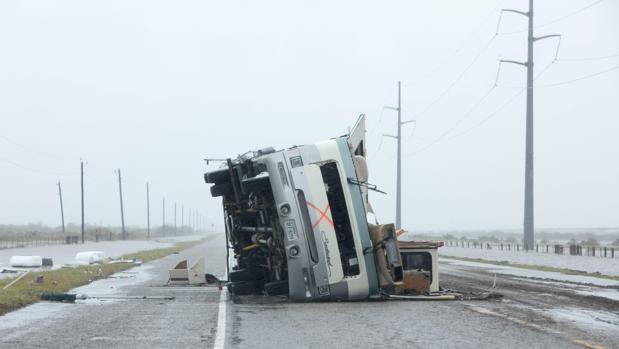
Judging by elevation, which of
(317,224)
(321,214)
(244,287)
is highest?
(321,214)

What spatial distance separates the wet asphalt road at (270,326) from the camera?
8680mm

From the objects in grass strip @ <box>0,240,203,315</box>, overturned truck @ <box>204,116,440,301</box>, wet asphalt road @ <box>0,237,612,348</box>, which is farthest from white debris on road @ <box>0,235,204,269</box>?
overturned truck @ <box>204,116,440,301</box>

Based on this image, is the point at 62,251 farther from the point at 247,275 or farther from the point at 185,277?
the point at 247,275

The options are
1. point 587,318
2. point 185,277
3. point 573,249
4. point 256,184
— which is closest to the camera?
point 587,318

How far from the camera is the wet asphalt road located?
8680 mm

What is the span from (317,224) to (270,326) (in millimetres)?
2534

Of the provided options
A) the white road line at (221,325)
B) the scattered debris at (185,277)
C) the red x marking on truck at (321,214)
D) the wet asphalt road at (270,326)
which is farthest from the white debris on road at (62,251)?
the red x marking on truck at (321,214)

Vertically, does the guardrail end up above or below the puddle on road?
below

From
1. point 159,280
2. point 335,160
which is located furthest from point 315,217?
point 159,280

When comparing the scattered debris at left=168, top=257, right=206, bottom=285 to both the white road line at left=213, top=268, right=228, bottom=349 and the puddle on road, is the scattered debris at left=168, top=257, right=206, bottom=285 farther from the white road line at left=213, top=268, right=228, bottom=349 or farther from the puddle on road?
the puddle on road

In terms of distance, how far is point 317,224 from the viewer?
40.1 ft

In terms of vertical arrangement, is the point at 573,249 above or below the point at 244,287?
below

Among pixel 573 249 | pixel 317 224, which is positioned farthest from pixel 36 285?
pixel 573 249

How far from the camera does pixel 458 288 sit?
17.4m
